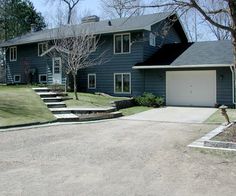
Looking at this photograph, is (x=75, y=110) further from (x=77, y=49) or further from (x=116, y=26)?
(x=116, y=26)

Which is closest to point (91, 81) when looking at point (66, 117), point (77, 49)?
point (77, 49)

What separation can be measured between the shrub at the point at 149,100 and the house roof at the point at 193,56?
1895 mm

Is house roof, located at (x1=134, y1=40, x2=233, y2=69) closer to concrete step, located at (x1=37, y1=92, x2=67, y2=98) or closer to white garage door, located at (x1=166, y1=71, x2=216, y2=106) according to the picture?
white garage door, located at (x1=166, y1=71, x2=216, y2=106)

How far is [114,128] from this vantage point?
12.9 m

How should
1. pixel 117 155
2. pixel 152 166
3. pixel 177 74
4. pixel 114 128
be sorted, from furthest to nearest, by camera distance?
1. pixel 177 74
2. pixel 114 128
3. pixel 117 155
4. pixel 152 166

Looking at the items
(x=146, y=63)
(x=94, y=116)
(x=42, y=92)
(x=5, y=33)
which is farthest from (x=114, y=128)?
(x=5, y=33)

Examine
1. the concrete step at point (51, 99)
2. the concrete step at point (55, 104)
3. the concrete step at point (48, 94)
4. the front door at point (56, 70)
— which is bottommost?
the concrete step at point (55, 104)

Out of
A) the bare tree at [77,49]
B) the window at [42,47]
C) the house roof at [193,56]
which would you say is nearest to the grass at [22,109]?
the bare tree at [77,49]

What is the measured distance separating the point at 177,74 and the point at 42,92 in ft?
28.0

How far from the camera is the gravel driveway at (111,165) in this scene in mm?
5570

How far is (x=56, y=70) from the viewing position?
90.1ft

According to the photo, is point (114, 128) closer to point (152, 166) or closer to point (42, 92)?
point (152, 166)

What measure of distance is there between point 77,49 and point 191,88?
24.8ft

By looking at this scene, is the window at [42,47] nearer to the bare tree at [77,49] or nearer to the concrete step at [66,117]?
the bare tree at [77,49]
